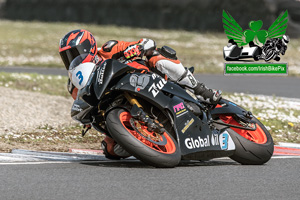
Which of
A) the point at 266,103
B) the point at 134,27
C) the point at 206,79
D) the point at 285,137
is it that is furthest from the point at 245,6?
the point at 285,137

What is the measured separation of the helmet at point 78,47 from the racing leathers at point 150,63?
28 cm

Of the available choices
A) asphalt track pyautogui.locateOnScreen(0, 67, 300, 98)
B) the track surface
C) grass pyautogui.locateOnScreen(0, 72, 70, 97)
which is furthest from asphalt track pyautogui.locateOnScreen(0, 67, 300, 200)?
asphalt track pyautogui.locateOnScreen(0, 67, 300, 98)

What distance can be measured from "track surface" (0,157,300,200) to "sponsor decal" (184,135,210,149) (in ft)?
0.77

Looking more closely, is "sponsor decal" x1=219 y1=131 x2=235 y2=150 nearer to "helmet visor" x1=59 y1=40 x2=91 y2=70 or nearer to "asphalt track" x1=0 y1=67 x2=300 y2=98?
"helmet visor" x1=59 y1=40 x2=91 y2=70

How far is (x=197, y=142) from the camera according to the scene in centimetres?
713

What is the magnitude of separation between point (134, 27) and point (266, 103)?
2951 centimetres

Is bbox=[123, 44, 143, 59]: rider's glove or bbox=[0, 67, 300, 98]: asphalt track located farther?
bbox=[0, 67, 300, 98]: asphalt track

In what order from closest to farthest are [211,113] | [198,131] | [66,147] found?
1. [198,131]
2. [211,113]
3. [66,147]

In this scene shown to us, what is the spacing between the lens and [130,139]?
6.52 m

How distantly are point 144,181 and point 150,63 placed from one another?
5.72 ft

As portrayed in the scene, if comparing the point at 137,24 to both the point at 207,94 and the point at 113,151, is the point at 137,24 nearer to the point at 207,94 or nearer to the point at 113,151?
the point at 207,94

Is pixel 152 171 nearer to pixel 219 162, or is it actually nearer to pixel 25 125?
pixel 219 162

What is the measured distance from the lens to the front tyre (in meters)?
6.54

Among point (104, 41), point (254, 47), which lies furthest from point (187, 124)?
point (104, 41)
